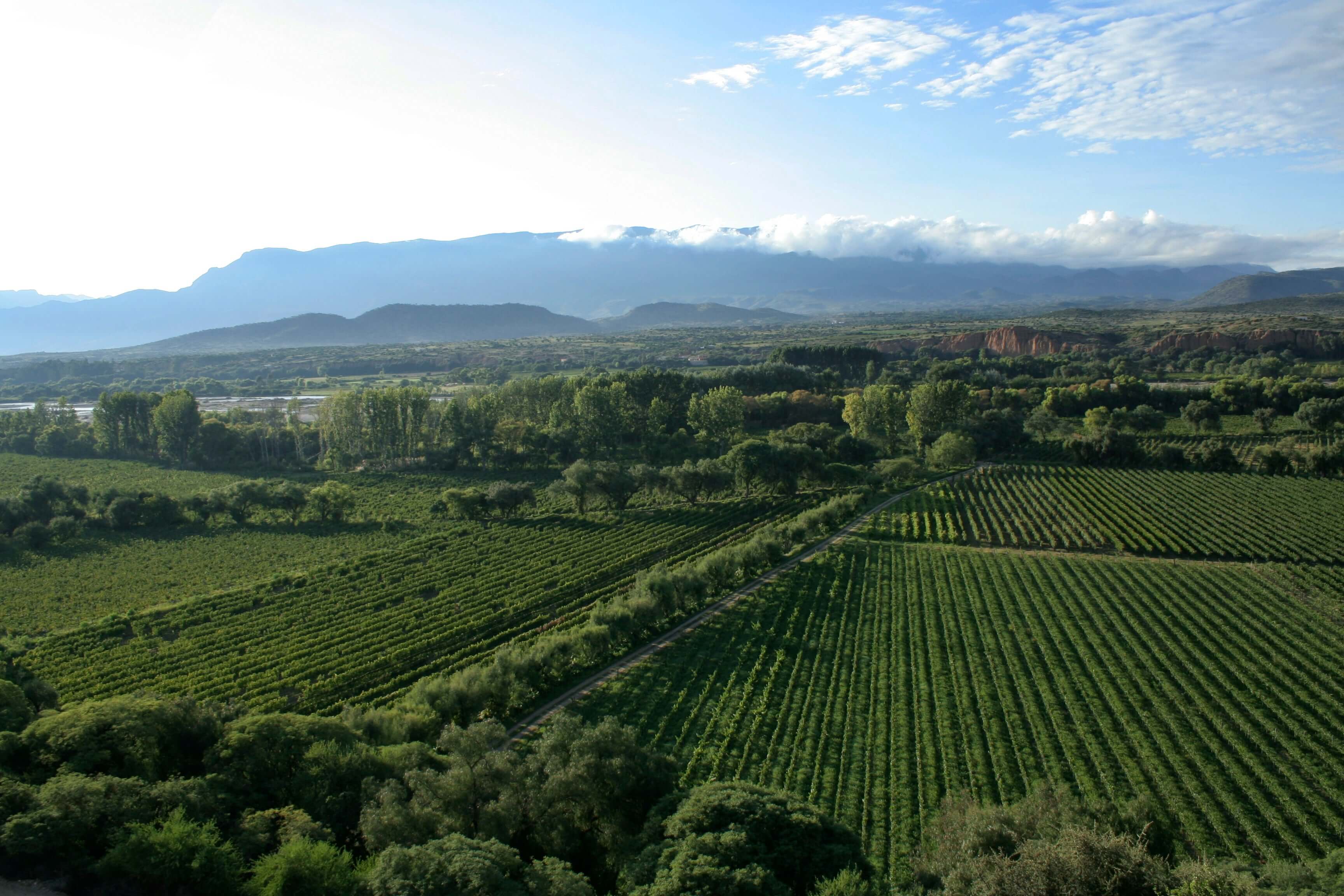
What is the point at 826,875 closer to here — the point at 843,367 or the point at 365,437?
the point at 365,437

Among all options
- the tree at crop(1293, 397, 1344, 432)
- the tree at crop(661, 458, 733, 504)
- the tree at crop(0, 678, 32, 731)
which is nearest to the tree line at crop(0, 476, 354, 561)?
the tree at crop(661, 458, 733, 504)

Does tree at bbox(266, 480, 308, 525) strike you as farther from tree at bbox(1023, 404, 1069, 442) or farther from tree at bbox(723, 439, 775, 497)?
tree at bbox(1023, 404, 1069, 442)

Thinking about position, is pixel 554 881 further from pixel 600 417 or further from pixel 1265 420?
pixel 1265 420

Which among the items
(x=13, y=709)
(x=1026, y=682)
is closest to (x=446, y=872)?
(x=13, y=709)

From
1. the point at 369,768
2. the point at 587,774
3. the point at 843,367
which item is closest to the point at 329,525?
the point at 369,768

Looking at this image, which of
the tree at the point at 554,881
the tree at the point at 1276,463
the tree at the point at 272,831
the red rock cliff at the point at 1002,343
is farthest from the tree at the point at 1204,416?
the tree at the point at 272,831
